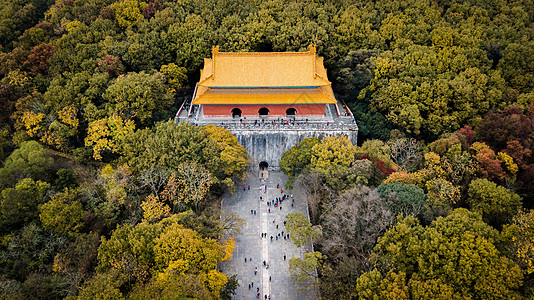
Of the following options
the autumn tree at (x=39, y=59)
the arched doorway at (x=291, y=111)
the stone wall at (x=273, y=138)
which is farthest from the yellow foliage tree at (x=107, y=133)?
the arched doorway at (x=291, y=111)

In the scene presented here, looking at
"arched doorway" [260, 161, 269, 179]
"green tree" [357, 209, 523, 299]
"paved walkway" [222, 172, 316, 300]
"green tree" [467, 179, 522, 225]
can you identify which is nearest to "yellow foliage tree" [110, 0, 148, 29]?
"arched doorway" [260, 161, 269, 179]

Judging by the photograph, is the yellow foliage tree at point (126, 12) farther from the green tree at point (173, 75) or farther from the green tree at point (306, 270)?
the green tree at point (306, 270)

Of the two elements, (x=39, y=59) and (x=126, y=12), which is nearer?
(x=39, y=59)

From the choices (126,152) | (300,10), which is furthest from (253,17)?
(126,152)

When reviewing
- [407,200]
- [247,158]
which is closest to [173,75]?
[247,158]

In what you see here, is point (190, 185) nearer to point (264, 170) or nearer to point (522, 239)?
point (264, 170)

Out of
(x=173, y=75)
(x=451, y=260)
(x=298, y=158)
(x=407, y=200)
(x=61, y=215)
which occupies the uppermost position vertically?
(x=173, y=75)

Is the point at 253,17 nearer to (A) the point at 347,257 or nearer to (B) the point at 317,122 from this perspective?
(B) the point at 317,122
